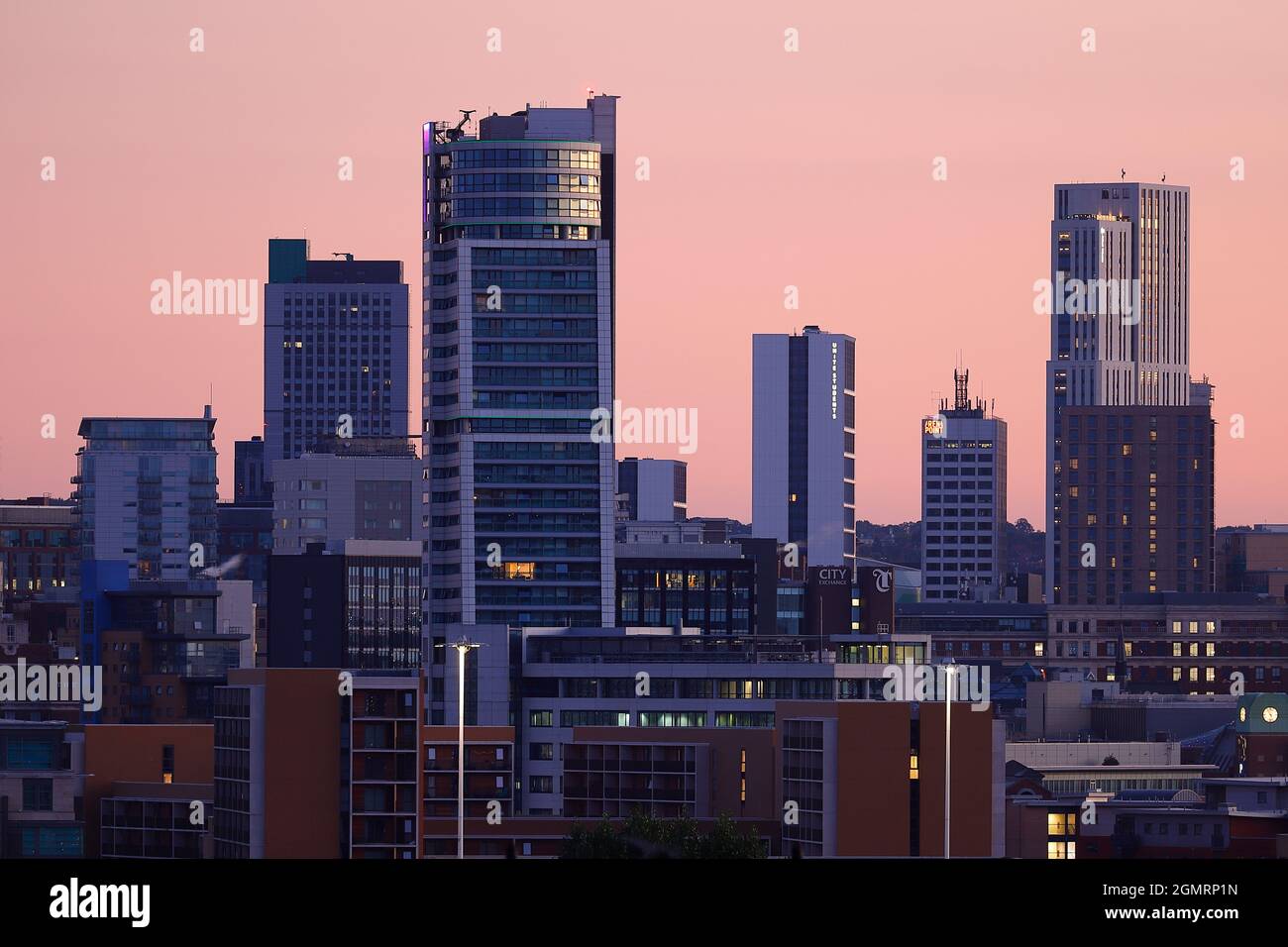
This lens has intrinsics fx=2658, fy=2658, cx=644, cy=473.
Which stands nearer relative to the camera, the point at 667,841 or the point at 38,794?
the point at 667,841

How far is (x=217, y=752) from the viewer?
159750mm

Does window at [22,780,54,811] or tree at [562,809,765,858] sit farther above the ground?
tree at [562,809,765,858]

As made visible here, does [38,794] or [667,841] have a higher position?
[667,841]

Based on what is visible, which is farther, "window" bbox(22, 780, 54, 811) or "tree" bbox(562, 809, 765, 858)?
"window" bbox(22, 780, 54, 811)

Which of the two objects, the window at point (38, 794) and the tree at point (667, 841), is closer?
the tree at point (667, 841)

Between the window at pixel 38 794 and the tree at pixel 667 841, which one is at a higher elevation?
the tree at pixel 667 841
